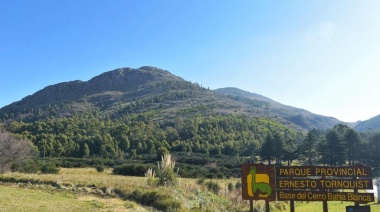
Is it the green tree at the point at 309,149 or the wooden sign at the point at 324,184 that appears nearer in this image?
the wooden sign at the point at 324,184

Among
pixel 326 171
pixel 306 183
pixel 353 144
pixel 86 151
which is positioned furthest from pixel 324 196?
pixel 353 144

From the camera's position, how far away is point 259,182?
13773 mm

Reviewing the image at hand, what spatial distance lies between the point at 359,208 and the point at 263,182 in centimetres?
346

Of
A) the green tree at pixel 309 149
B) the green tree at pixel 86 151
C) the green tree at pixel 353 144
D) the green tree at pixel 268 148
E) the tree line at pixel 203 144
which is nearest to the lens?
the green tree at pixel 86 151

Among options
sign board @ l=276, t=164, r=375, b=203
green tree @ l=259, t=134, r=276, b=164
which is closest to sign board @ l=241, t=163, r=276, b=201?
sign board @ l=276, t=164, r=375, b=203

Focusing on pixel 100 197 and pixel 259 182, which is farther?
pixel 100 197

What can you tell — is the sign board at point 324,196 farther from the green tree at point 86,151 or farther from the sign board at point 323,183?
the green tree at point 86,151

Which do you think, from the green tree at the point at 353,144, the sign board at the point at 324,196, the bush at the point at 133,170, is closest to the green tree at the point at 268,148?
the green tree at the point at 353,144

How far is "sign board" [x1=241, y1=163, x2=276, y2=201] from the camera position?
1355 centimetres

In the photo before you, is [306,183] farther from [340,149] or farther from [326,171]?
[340,149]

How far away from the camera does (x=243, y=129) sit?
331ft

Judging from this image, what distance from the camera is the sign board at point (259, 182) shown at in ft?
44.5

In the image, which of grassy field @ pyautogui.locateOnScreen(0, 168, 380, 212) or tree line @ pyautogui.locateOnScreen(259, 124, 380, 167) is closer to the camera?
grassy field @ pyautogui.locateOnScreen(0, 168, 380, 212)

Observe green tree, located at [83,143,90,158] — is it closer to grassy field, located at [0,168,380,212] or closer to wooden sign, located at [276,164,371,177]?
grassy field, located at [0,168,380,212]
